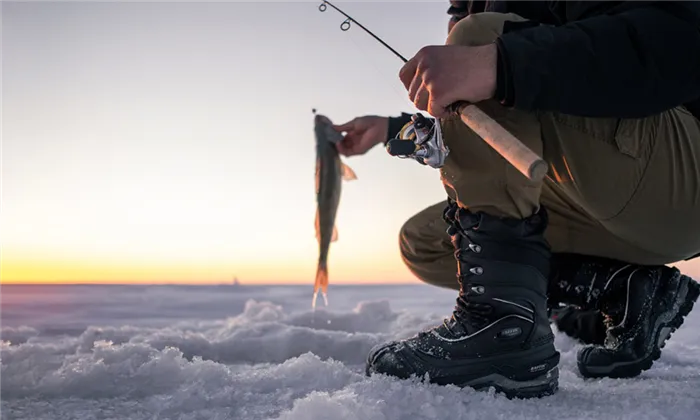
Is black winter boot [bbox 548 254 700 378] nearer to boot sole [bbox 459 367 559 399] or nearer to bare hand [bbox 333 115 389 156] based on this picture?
boot sole [bbox 459 367 559 399]

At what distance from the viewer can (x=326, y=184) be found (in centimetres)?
334

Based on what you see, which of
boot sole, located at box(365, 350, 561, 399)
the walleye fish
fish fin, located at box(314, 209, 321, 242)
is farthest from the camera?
fish fin, located at box(314, 209, 321, 242)

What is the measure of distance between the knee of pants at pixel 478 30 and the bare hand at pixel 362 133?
78cm

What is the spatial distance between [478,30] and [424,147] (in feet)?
1.24

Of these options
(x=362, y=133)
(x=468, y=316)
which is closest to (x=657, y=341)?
(x=468, y=316)

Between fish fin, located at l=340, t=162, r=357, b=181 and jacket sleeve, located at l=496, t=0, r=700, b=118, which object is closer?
jacket sleeve, located at l=496, t=0, r=700, b=118

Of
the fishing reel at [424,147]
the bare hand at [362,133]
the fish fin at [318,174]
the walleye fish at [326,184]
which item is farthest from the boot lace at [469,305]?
the fish fin at [318,174]

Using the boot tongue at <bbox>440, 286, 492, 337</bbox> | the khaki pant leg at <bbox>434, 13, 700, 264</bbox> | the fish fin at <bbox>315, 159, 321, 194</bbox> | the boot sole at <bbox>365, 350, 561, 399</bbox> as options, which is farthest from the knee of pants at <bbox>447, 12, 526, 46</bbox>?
the fish fin at <bbox>315, 159, 321, 194</bbox>

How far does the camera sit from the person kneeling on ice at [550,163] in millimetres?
1562

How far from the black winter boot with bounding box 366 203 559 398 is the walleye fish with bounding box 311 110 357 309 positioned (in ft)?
4.75

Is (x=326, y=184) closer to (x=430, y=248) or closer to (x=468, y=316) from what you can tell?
(x=430, y=248)

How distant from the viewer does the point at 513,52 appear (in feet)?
4.99

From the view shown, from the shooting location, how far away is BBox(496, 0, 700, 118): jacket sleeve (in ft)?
5.04

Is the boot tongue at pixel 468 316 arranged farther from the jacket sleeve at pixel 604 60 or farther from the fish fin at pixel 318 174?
the fish fin at pixel 318 174
